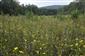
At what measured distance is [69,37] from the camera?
4.87 metres

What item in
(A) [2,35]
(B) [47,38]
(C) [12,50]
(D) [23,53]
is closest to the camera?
(D) [23,53]

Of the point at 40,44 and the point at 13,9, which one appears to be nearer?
the point at 40,44

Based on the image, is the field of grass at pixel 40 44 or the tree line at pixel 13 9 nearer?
the field of grass at pixel 40 44

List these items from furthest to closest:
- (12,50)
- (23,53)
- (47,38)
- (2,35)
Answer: (2,35) < (47,38) < (12,50) < (23,53)

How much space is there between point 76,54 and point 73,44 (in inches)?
21.8

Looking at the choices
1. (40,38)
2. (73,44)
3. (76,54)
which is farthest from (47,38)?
(76,54)

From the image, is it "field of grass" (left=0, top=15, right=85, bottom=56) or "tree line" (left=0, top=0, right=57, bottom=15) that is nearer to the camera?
"field of grass" (left=0, top=15, right=85, bottom=56)

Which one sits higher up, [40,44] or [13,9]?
[40,44]

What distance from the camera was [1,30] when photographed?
5312mm

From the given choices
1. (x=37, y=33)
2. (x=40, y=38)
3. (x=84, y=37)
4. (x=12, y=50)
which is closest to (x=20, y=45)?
(x=12, y=50)

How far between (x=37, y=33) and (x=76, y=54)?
153 centimetres

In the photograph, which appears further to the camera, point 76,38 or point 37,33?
point 37,33

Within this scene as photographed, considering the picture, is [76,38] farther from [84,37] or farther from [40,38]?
[40,38]

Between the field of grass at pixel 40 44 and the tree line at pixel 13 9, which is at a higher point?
the field of grass at pixel 40 44
